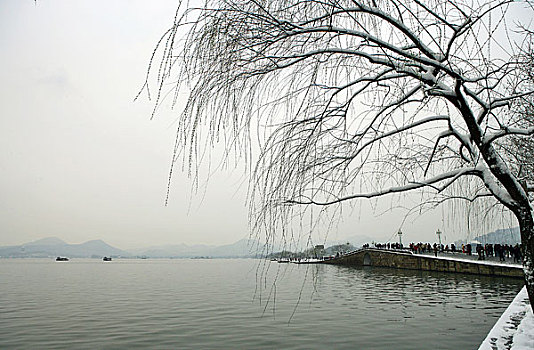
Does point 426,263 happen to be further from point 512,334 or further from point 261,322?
point 512,334

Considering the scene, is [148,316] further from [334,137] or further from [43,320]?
[334,137]

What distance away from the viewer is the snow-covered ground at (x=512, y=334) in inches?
212

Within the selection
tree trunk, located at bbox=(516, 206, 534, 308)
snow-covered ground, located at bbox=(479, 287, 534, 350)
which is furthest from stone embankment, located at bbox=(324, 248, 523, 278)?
tree trunk, located at bbox=(516, 206, 534, 308)

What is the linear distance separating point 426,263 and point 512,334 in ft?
117

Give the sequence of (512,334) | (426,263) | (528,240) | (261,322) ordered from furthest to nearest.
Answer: (426,263)
(261,322)
(512,334)
(528,240)

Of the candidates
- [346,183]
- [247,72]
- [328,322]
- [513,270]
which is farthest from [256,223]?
[513,270]

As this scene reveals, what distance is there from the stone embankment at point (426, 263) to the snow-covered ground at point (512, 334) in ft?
58.4

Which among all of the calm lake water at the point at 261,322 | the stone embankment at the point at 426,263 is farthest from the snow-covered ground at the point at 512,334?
the stone embankment at the point at 426,263

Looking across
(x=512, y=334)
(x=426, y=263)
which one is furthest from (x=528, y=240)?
(x=426, y=263)

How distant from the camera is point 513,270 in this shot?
2392 cm

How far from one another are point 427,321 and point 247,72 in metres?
11.2

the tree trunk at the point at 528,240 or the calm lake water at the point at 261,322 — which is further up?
the tree trunk at the point at 528,240

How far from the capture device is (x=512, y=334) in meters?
6.18

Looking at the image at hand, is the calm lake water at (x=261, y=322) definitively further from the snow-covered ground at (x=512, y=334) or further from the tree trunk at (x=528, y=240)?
the tree trunk at (x=528, y=240)
